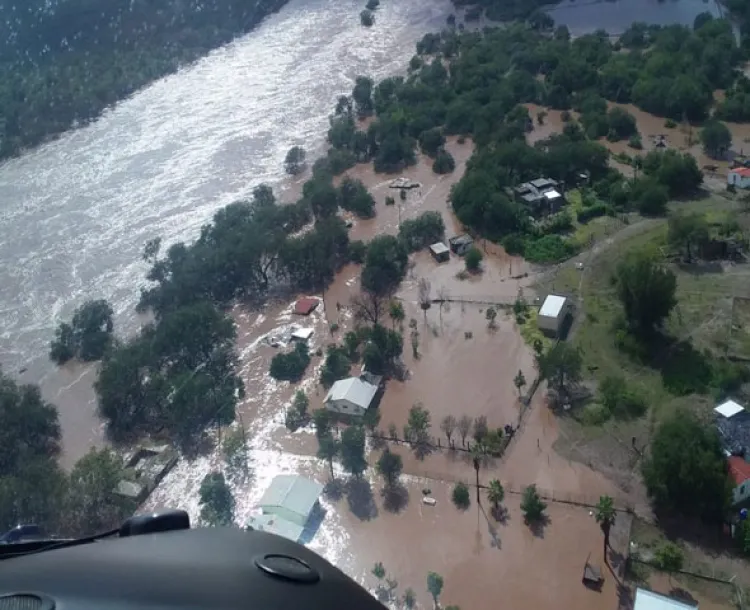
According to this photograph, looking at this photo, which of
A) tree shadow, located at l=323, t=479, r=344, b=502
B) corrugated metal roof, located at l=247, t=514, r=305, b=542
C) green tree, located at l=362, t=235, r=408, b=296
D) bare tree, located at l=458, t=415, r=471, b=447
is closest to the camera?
corrugated metal roof, located at l=247, t=514, r=305, b=542

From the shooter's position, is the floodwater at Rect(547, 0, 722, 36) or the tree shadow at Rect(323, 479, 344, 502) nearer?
the tree shadow at Rect(323, 479, 344, 502)

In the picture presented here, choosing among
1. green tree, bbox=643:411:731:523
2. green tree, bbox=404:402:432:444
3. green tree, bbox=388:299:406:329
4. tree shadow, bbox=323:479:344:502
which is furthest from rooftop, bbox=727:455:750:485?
green tree, bbox=388:299:406:329

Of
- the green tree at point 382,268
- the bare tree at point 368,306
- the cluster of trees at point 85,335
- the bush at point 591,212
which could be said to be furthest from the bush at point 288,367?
the bush at point 591,212

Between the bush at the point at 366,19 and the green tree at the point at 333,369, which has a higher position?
the green tree at the point at 333,369

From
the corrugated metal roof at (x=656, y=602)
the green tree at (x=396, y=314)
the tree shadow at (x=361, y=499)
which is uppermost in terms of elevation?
the corrugated metal roof at (x=656, y=602)

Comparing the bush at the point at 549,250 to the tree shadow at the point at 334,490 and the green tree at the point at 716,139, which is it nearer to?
the green tree at the point at 716,139

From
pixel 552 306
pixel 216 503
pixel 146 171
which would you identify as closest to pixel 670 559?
pixel 552 306

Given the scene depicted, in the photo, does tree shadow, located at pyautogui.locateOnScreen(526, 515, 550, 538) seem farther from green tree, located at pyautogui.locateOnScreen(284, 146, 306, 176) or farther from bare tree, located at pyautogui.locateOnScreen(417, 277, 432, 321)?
green tree, located at pyautogui.locateOnScreen(284, 146, 306, 176)

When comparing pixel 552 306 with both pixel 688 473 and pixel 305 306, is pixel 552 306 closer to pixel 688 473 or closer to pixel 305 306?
pixel 688 473
